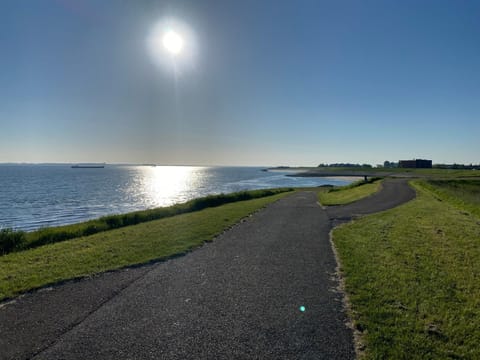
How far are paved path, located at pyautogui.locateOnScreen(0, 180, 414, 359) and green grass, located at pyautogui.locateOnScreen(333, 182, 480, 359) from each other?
56cm

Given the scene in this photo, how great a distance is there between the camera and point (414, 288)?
19.4ft

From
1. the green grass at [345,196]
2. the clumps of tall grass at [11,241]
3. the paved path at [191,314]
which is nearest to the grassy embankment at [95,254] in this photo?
the paved path at [191,314]

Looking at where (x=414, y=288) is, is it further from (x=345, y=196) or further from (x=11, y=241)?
(x=345, y=196)

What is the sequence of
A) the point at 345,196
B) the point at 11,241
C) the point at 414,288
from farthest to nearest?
the point at 345,196 < the point at 11,241 < the point at 414,288

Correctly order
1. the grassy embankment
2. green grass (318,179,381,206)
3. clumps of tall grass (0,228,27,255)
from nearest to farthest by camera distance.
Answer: the grassy embankment < clumps of tall grass (0,228,27,255) < green grass (318,179,381,206)

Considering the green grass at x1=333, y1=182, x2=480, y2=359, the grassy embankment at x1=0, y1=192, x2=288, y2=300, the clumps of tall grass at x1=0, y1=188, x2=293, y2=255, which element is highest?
the green grass at x1=333, y1=182, x2=480, y2=359

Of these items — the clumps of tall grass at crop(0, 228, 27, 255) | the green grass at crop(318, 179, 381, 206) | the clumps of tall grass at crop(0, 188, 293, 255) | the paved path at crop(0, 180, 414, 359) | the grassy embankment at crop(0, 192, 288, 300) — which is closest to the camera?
the paved path at crop(0, 180, 414, 359)

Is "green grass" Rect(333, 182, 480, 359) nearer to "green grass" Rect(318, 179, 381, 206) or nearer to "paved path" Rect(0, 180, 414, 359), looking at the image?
"paved path" Rect(0, 180, 414, 359)

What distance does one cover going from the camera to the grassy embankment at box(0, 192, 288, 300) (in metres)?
6.76

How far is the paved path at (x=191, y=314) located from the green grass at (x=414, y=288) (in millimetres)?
562

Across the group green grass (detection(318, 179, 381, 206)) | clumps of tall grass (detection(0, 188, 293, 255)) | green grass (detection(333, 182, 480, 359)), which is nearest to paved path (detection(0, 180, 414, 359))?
green grass (detection(333, 182, 480, 359))

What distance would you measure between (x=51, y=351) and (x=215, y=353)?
2523 millimetres

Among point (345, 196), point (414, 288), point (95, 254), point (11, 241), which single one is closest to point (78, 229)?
point (11, 241)

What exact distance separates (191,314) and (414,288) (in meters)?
5.00
